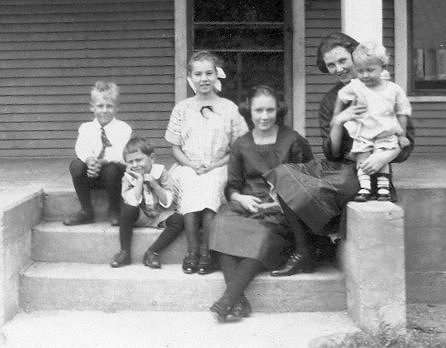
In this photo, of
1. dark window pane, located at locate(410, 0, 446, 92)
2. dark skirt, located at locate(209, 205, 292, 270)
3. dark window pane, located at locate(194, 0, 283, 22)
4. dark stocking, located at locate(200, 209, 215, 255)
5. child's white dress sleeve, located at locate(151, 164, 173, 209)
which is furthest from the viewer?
dark window pane, located at locate(194, 0, 283, 22)

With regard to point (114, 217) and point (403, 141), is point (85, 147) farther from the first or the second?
point (403, 141)

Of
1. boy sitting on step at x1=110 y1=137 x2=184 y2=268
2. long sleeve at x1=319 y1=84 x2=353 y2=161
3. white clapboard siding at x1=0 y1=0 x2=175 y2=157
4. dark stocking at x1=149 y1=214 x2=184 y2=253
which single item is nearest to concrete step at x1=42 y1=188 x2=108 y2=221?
boy sitting on step at x1=110 y1=137 x2=184 y2=268

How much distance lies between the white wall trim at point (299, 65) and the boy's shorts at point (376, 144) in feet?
10.5

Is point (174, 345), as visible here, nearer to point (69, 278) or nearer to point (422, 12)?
point (69, 278)

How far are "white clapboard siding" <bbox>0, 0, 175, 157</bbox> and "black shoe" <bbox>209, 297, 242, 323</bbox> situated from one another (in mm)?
3673

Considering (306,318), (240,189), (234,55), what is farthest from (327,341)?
(234,55)

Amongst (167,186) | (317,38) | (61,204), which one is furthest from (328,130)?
(317,38)

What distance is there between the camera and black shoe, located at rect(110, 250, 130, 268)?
13.4ft

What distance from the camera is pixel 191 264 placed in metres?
3.95

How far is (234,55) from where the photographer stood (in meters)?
7.19

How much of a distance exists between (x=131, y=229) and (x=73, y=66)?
11.6 ft

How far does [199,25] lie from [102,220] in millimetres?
3363

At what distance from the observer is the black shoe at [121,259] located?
13.4 ft

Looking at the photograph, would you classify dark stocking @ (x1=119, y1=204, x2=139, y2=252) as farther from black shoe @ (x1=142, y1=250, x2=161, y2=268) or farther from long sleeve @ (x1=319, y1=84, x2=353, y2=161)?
long sleeve @ (x1=319, y1=84, x2=353, y2=161)
